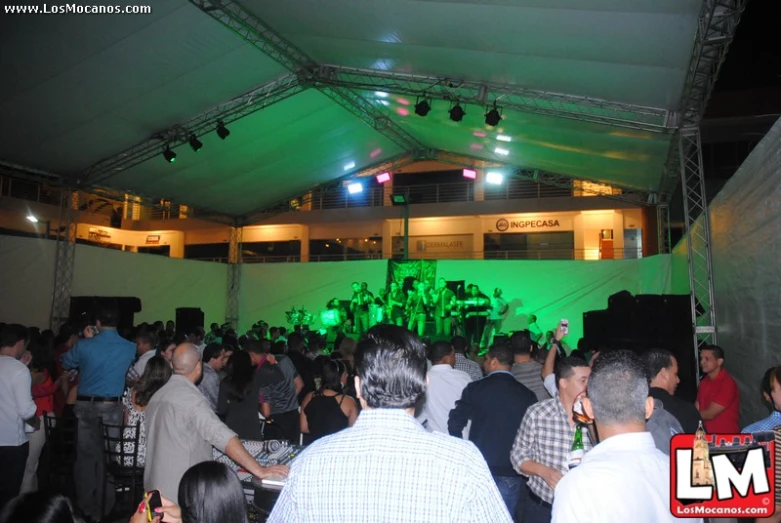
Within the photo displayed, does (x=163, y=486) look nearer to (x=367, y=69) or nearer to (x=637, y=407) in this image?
(x=637, y=407)

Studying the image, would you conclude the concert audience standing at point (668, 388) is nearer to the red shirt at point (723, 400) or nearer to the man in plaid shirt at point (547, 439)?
the man in plaid shirt at point (547, 439)

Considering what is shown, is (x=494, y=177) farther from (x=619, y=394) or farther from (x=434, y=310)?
(x=619, y=394)

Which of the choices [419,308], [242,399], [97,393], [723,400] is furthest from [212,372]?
[419,308]

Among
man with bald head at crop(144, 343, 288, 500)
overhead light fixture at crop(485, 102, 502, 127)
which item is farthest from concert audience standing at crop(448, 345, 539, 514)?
overhead light fixture at crop(485, 102, 502, 127)

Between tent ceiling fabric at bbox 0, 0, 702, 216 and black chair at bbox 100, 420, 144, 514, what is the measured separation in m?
5.64

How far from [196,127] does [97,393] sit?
7673mm

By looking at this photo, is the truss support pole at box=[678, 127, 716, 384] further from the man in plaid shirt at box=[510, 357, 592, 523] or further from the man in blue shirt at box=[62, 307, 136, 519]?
the man in blue shirt at box=[62, 307, 136, 519]

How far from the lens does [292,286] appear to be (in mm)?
16016

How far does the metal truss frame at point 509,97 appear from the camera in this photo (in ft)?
27.7

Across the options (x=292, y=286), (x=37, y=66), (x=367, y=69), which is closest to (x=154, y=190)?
(x=292, y=286)

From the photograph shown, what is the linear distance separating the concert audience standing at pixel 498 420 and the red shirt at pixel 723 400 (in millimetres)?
1687

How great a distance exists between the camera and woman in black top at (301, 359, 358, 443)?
12.0 feet

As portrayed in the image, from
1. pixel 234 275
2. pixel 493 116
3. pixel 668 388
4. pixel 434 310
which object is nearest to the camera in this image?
pixel 668 388

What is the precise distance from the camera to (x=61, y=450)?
17.1 ft
